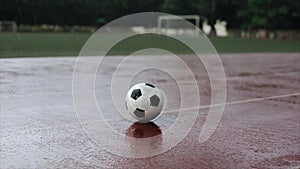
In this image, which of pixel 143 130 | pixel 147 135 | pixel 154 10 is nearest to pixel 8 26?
pixel 154 10

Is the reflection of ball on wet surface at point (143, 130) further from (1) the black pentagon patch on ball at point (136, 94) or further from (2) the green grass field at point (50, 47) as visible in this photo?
(2) the green grass field at point (50, 47)

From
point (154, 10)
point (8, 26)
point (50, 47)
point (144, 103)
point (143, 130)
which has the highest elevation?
point (144, 103)

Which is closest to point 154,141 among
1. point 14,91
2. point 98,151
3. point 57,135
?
point 98,151

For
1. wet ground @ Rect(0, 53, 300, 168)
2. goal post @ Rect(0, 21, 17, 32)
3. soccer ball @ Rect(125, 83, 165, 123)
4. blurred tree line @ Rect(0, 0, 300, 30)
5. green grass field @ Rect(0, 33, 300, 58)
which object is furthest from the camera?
blurred tree line @ Rect(0, 0, 300, 30)

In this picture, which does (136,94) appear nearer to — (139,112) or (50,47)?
(139,112)

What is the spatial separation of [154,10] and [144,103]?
156 feet

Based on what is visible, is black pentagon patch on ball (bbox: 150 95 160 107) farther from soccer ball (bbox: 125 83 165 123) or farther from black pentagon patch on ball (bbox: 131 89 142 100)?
black pentagon patch on ball (bbox: 131 89 142 100)

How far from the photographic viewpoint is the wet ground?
404cm

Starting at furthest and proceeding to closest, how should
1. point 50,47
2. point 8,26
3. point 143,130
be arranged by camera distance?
1. point 8,26
2. point 50,47
3. point 143,130

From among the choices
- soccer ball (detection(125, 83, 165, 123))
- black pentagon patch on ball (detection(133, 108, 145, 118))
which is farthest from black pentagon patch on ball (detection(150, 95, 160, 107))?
black pentagon patch on ball (detection(133, 108, 145, 118))

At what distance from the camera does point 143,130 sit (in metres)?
5.27

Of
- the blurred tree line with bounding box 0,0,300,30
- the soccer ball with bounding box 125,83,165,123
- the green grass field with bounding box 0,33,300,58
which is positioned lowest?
the blurred tree line with bounding box 0,0,300,30

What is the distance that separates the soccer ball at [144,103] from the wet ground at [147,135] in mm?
122

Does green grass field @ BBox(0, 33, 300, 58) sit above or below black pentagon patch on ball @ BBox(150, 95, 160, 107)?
below
